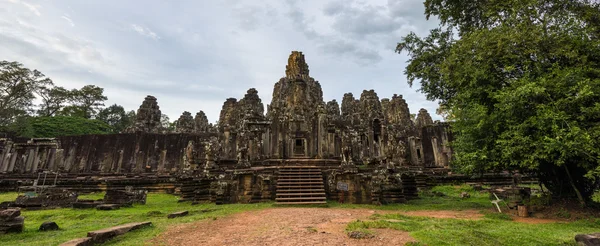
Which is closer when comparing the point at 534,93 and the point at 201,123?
the point at 534,93

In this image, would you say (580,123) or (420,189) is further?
(420,189)

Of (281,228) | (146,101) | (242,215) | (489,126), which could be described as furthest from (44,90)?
(489,126)

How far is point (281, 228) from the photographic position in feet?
21.3

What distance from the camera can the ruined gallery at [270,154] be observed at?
40.9 ft

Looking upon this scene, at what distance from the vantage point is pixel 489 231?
6.20m

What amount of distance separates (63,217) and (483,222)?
12.5 meters

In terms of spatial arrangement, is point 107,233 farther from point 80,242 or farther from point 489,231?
point 489,231

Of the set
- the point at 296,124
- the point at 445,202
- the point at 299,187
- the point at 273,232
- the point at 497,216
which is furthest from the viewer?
the point at 296,124

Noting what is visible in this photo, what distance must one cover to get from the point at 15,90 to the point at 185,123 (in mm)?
22344

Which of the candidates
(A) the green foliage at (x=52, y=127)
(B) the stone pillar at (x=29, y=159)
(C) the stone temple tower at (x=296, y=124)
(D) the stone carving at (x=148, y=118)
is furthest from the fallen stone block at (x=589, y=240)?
(A) the green foliage at (x=52, y=127)

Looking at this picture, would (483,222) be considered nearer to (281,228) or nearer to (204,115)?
(281,228)

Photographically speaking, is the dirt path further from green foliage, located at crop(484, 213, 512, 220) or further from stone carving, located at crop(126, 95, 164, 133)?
stone carving, located at crop(126, 95, 164, 133)

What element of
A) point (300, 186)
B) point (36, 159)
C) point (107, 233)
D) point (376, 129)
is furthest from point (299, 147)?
point (36, 159)

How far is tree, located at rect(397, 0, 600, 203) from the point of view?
742cm
